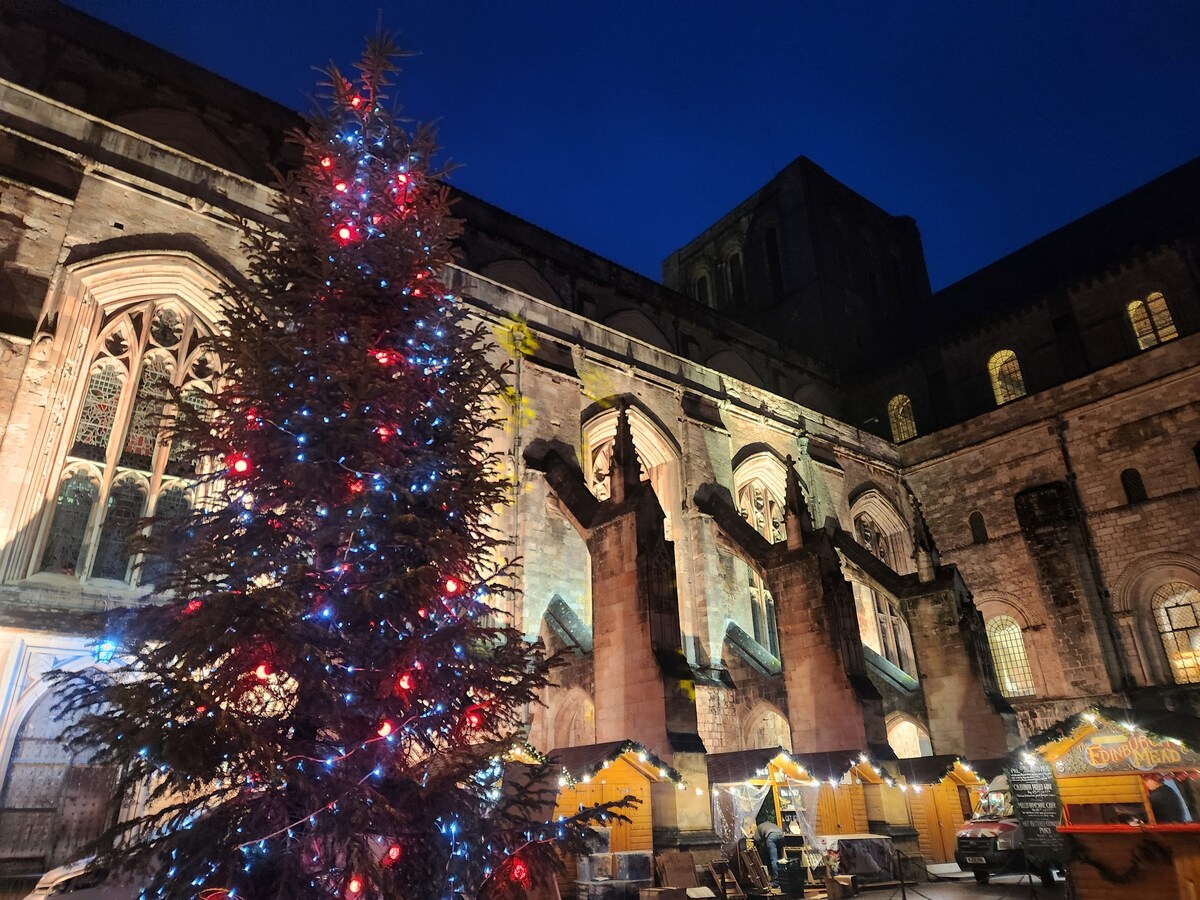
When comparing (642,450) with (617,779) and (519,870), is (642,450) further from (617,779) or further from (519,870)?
(519,870)

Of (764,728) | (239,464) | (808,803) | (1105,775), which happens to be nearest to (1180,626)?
(1105,775)

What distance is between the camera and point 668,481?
17.6m

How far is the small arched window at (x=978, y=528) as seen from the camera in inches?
855

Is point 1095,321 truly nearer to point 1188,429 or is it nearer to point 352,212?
point 1188,429

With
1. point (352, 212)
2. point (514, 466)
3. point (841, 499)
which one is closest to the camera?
point (352, 212)

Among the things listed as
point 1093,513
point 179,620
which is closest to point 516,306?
point 179,620

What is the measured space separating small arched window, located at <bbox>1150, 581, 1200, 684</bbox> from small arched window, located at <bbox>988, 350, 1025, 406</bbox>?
7.06m

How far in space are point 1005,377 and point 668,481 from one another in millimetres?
12938

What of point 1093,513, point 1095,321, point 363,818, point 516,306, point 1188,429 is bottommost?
point 363,818

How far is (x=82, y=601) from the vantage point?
377 inches

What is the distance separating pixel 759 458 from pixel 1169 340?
10.8 meters

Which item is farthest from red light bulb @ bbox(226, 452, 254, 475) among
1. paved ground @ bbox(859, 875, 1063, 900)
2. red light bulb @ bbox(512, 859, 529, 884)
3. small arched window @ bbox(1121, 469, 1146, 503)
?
small arched window @ bbox(1121, 469, 1146, 503)

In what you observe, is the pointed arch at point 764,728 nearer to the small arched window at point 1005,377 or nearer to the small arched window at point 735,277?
the small arched window at point 1005,377

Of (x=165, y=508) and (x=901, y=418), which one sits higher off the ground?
(x=901, y=418)
